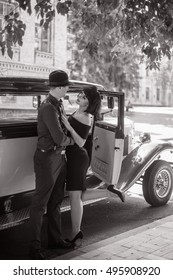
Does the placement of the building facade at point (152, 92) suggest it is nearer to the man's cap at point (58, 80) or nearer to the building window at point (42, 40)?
the building window at point (42, 40)

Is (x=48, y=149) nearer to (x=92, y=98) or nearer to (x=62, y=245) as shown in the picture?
(x=92, y=98)

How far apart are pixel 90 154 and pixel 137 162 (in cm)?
156

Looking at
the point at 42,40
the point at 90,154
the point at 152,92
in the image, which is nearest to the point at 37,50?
the point at 42,40

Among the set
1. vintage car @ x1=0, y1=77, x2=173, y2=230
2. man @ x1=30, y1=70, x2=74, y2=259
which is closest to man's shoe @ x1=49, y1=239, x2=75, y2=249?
man @ x1=30, y1=70, x2=74, y2=259

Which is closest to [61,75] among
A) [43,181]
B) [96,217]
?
[43,181]

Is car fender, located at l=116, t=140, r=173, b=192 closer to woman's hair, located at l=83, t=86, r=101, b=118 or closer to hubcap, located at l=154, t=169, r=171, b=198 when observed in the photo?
hubcap, located at l=154, t=169, r=171, b=198

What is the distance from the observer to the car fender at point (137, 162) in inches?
244

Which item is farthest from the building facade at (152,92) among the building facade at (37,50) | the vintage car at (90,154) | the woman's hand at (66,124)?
the woman's hand at (66,124)

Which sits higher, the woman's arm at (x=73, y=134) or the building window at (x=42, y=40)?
the building window at (x=42, y=40)

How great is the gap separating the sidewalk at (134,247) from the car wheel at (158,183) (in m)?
1.49

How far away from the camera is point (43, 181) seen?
4.34 metres

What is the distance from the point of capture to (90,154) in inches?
204

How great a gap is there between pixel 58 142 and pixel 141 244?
5.07 feet
